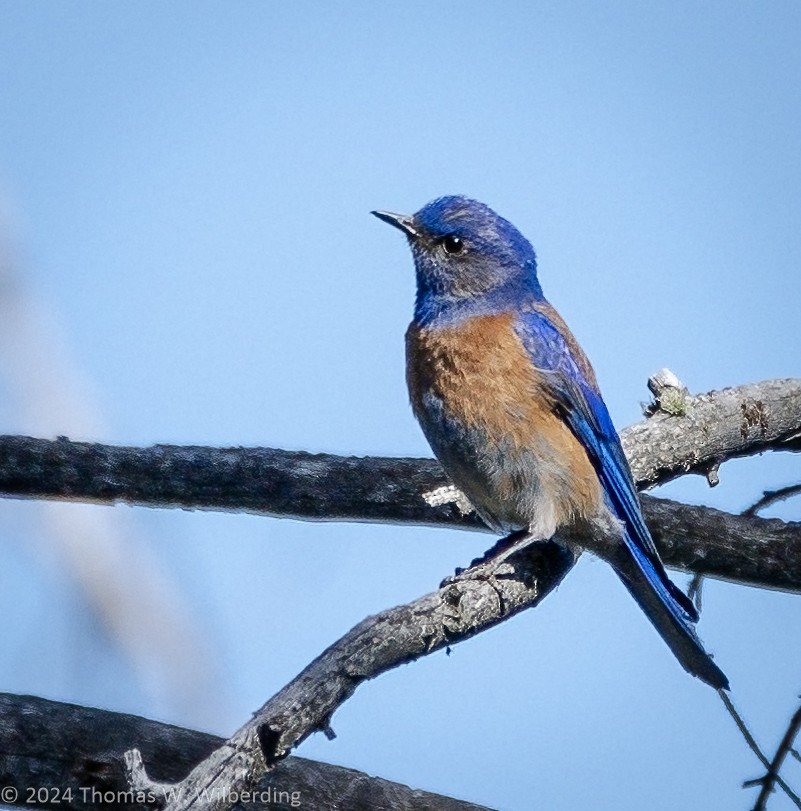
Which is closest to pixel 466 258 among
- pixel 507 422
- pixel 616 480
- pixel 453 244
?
pixel 453 244

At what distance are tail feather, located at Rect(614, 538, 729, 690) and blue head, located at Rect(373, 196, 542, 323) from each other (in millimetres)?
1418

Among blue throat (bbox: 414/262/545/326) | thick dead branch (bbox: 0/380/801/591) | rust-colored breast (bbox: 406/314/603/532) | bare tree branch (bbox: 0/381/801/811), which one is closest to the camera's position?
rust-colored breast (bbox: 406/314/603/532)

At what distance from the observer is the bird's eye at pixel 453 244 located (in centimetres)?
646

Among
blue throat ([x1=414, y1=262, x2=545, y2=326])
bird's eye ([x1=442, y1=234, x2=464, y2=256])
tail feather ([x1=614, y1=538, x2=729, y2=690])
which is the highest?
bird's eye ([x1=442, y1=234, x2=464, y2=256])

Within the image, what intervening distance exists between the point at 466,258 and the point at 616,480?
141 centimetres

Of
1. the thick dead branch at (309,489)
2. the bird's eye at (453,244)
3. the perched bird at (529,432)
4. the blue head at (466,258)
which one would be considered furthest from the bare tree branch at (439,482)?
the bird's eye at (453,244)

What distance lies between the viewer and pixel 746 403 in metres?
6.76

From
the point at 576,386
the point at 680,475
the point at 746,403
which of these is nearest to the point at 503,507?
the point at 576,386

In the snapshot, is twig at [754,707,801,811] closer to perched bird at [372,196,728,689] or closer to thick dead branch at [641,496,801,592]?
perched bird at [372,196,728,689]

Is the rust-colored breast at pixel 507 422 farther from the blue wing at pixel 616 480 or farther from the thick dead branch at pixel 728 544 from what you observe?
the thick dead branch at pixel 728 544

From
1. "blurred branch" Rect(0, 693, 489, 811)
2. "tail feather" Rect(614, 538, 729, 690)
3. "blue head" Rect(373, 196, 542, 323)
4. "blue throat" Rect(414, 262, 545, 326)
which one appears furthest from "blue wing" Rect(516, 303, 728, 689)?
"blurred branch" Rect(0, 693, 489, 811)

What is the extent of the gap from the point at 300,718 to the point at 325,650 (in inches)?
12.6

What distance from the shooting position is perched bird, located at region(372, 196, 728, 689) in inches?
224

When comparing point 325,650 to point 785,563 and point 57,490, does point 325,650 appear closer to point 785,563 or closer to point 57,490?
point 57,490
